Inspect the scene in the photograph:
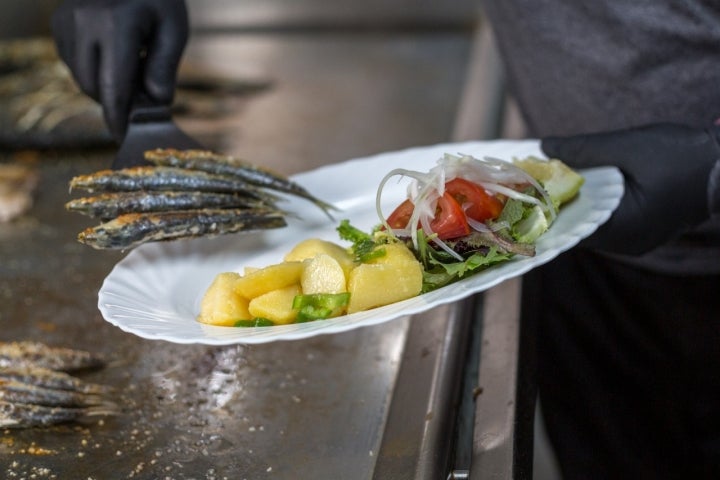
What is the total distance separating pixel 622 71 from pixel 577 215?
2.79 ft

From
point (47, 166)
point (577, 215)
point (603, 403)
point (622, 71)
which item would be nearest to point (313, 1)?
point (47, 166)

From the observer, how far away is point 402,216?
1.58 meters

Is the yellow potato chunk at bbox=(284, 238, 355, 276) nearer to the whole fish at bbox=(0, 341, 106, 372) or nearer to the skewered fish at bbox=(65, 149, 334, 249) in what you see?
the skewered fish at bbox=(65, 149, 334, 249)

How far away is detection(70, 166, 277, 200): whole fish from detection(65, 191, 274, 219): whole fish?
0.07ft

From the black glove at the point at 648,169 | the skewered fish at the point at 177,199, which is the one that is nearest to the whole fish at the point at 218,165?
the skewered fish at the point at 177,199

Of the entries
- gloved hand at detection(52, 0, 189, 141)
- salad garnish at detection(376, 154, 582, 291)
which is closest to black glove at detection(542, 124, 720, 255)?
salad garnish at detection(376, 154, 582, 291)

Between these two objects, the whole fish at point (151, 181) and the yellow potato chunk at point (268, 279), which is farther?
the whole fish at point (151, 181)

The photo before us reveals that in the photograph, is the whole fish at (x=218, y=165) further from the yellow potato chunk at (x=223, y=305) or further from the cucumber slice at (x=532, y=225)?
the cucumber slice at (x=532, y=225)

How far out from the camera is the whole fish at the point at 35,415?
4.92 feet

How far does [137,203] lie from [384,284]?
523 mm

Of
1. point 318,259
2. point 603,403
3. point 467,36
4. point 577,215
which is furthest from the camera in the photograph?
point 467,36

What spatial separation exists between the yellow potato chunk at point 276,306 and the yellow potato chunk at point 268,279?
0.01 m

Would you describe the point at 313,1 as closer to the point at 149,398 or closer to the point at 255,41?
the point at 255,41

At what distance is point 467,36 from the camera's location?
4.29m
